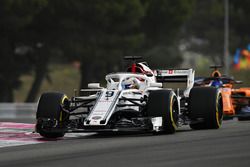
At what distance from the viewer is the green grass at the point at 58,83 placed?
219ft

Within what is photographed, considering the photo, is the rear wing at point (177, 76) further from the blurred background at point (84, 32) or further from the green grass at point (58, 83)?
the green grass at point (58, 83)

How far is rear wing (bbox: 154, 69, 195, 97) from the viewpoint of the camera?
657 inches

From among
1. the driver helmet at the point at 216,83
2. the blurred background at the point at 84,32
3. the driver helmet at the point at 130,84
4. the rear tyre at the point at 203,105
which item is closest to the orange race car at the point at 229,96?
the driver helmet at the point at 216,83

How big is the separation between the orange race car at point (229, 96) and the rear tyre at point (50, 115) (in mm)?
6620

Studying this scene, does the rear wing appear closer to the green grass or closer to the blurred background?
the blurred background

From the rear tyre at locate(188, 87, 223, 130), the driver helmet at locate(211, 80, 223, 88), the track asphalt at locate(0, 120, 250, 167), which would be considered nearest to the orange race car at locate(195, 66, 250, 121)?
the driver helmet at locate(211, 80, 223, 88)

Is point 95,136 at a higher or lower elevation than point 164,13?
lower

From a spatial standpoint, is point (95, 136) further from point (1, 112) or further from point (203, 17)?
point (203, 17)

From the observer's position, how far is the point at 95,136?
14352mm

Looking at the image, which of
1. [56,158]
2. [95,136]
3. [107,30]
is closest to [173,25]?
[107,30]

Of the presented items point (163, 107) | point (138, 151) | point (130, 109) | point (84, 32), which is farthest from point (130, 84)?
point (84, 32)

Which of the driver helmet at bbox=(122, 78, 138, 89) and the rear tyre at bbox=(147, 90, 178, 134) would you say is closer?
the rear tyre at bbox=(147, 90, 178, 134)

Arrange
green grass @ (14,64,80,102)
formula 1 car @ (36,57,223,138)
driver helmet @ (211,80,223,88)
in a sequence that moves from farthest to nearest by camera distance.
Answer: green grass @ (14,64,80,102)
driver helmet @ (211,80,223,88)
formula 1 car @ (36,57,223,138)

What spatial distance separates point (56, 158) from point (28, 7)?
29300mm
